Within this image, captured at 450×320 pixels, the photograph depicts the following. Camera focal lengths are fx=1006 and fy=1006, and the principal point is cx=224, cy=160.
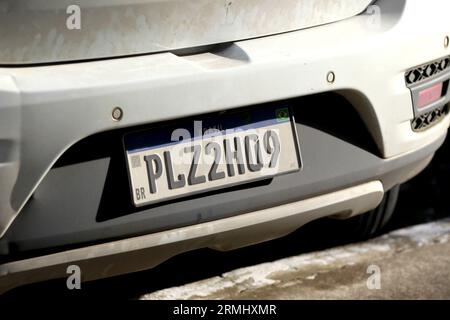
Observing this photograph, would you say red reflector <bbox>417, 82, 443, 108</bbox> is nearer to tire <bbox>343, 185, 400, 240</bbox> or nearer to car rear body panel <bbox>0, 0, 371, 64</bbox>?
car rear body panel <bbox>0, 0, 371, 64</bbox>

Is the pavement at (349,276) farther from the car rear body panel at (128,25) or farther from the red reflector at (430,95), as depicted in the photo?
the car rear body panel at (128,25)

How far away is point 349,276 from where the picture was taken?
10.6 feet

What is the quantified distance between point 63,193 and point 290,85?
61 cm

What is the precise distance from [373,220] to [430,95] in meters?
0.69

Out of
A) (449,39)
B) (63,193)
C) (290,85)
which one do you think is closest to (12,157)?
(63,193)

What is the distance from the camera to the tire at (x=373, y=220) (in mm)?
3363

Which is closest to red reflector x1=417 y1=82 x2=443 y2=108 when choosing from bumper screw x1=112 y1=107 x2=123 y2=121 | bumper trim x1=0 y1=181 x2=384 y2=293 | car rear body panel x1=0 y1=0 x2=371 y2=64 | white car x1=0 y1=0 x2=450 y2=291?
white car x1=0 y1=0 x2=450 y2=291

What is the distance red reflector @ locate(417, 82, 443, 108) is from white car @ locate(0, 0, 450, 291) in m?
0.01

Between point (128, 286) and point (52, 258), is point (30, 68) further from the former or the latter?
point (128, 286)

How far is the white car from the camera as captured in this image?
2223 millimetres

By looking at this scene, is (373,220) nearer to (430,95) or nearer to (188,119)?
(430,95)

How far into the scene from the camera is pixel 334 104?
8.61 ft

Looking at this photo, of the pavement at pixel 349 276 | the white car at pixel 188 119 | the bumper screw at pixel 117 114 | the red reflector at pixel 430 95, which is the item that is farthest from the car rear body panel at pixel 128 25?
the pavement at pixel 349 276
